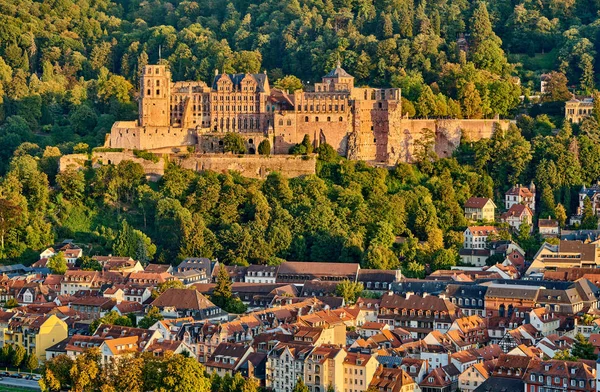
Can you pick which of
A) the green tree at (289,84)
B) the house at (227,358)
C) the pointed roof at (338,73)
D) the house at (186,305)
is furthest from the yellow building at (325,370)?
the green tree at (289,84)

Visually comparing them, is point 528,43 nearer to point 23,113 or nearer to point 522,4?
point 522,4

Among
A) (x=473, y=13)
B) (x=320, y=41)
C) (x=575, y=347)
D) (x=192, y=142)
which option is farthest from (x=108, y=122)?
(x=575, y=347)

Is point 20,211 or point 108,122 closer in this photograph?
point 20,211

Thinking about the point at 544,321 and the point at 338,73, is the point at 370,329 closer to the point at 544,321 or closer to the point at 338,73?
the point at 544,321

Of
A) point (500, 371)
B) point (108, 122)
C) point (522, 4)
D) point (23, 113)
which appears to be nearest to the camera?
point (500, 371)

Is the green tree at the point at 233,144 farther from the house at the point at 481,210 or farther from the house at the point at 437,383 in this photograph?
the house at the point at 437,383

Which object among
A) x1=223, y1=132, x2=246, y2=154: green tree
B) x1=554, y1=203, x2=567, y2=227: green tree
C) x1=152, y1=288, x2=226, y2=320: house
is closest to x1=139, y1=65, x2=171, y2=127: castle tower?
x1=223, y1=132, x2=246, y2=154: green tree
